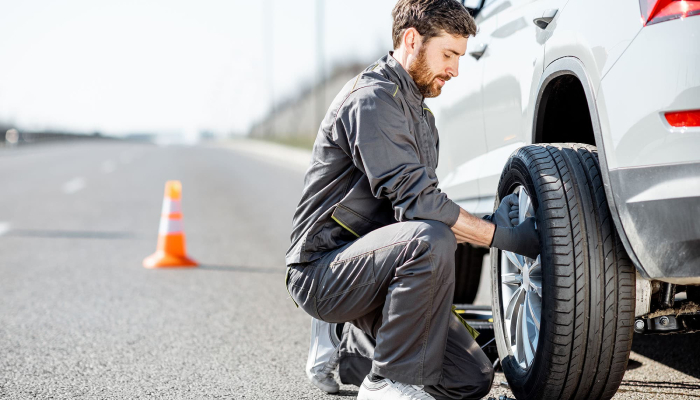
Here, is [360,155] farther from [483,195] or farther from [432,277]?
[483,195]

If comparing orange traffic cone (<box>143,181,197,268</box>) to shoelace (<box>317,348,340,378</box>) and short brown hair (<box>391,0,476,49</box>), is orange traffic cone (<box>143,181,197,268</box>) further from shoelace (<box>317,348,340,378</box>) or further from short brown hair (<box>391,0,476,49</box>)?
short brown hair (<box>391,0,476,49</box>)

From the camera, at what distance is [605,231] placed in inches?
91.3

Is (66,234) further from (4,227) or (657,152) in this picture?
(657,152)

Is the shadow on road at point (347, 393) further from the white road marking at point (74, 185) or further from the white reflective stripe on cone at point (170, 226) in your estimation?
the white road marking at point (74, 185)

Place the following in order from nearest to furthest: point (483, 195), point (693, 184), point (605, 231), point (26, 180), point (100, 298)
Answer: point (693, 184), point (605, 231), point (483, 195), point (100, 298), point (26, 180)

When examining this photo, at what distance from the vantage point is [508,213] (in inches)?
110

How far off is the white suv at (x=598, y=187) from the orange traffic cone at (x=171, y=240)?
155 inches

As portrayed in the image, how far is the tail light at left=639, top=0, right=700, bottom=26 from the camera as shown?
2027 millimetres

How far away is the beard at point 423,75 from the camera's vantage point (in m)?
2.80

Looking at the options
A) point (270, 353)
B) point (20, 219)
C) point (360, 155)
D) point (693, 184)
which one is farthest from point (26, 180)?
point (693, 184)

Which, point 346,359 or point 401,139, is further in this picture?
point 346,359

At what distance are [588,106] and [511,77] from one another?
0.69 metres

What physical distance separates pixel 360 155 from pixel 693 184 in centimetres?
110

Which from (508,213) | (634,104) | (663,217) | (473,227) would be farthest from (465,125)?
(663,217)
